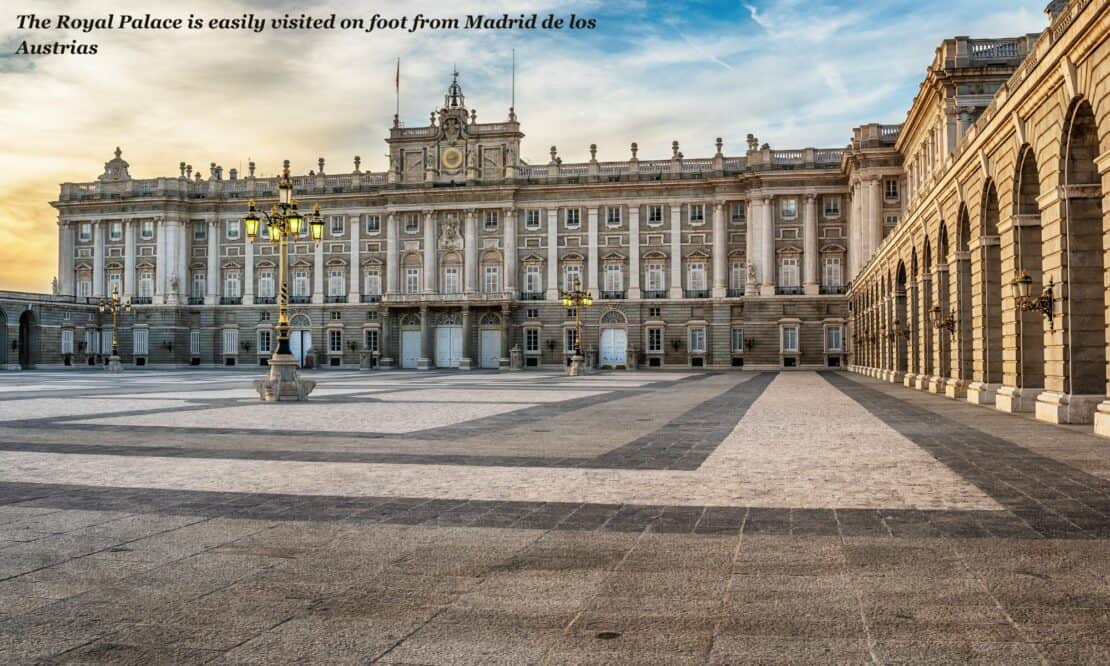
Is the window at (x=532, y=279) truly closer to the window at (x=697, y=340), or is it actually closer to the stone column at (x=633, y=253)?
the stone column at (x=633, y=253)

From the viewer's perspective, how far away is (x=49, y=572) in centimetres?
607

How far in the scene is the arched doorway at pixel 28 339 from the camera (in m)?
71.2

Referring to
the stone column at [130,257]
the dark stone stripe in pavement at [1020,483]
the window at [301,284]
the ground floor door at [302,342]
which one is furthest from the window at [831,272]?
the stone column at [130,257]

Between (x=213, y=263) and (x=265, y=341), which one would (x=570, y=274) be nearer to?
(x=265, y=341)

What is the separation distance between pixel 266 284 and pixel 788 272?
140 ft

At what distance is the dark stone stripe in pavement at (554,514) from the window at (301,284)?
228 ft

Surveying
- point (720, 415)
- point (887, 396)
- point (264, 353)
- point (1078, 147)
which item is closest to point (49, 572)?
point (720, 415)

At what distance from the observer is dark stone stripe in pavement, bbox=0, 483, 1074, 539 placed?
24.4ft

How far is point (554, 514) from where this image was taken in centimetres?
817

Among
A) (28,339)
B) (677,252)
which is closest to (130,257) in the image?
(28,339)

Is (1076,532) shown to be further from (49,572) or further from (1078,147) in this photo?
(1078,147)

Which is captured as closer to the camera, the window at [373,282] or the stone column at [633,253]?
the stone column at [633,253]

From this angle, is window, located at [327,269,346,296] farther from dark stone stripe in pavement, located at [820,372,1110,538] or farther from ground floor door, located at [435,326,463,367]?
dark stone stripe in pavement, located at [820,372,1110,538]

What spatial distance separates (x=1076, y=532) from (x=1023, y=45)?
1746 inches
